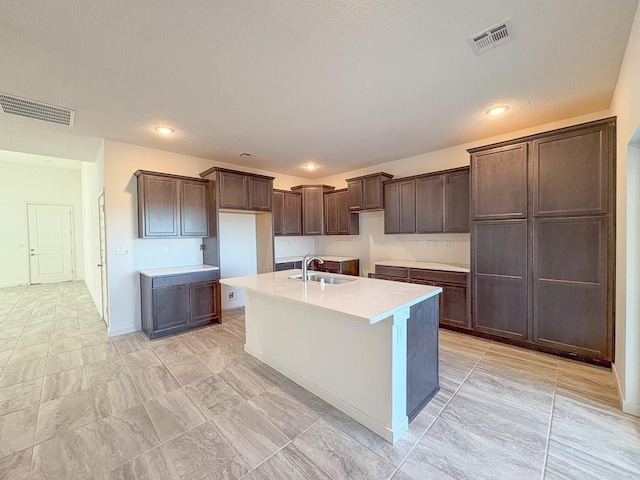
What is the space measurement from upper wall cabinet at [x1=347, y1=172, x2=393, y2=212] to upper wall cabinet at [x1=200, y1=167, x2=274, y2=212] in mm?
1587

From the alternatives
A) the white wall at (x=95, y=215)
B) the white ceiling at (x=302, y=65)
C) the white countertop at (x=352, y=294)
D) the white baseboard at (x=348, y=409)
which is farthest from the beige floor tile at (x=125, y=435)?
the white wall at (x=95, y=215)

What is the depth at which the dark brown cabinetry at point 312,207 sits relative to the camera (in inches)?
227

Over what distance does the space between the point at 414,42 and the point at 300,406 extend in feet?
9.45

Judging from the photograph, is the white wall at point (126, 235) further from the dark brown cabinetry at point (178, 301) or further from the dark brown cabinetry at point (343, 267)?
the dark brown cabinetry at point (343, 267)

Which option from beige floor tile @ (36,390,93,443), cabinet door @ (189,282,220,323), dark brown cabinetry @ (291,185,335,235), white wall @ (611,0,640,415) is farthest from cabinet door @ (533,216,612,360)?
beige floor tile @ (36,390,93,443)

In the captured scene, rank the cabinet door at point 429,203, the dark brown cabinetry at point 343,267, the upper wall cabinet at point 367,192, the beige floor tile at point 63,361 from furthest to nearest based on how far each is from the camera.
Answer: the dark brown cabinetry at point 343,267 → the upper wall cabinet at point 367,192 → the cabinet door at point 429,203 → the beige floor tile at point 63,361

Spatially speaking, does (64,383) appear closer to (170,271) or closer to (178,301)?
(178,301)

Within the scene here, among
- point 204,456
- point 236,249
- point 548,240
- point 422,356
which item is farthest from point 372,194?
point 204,456

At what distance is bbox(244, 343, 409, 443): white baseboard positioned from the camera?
179 centimetres

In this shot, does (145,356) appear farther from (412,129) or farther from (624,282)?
(624,282)

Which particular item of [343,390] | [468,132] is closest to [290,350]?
[343,390]

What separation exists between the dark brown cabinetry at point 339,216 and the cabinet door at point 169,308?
120 inches

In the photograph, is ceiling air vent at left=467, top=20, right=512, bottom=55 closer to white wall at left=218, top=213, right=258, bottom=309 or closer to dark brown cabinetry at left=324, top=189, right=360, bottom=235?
dark brown cabinetry at left=324, top=189, right=360, bottom=235

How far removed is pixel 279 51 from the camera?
196cm
